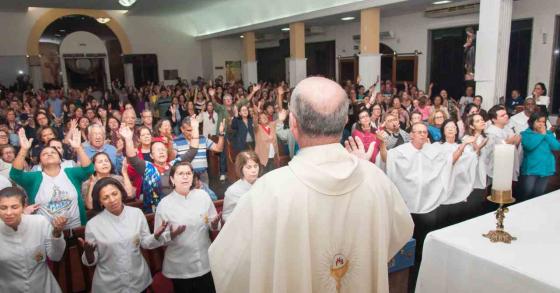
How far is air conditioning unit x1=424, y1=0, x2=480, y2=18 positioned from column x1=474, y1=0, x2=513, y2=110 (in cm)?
381

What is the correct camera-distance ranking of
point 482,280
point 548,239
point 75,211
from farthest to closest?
point 75,211 → point 548,239 → point 482,280

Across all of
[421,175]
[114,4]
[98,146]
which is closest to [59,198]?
[98,146]

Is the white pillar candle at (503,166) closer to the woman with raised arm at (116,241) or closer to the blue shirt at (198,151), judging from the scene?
the woman with raised arm at (116,241)

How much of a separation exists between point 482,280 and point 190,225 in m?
1.88

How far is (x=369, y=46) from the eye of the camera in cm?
1048

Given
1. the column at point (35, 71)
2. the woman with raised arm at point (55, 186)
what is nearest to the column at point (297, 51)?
the column at point (35, 71)

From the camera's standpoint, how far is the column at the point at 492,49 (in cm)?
740

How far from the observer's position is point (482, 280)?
90.8 inches

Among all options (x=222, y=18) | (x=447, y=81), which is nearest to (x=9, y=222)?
(x=447, y=81)

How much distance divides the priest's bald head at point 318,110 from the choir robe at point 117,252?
174 cm

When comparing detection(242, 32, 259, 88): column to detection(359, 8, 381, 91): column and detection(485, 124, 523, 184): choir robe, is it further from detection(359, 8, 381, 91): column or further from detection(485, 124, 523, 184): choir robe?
detection(485, 124, 523, 184): choir robe

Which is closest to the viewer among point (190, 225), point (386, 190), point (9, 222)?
point (386, 190)

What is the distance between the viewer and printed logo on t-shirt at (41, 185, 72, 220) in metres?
3.50

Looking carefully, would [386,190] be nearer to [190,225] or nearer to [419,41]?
[190,225]
